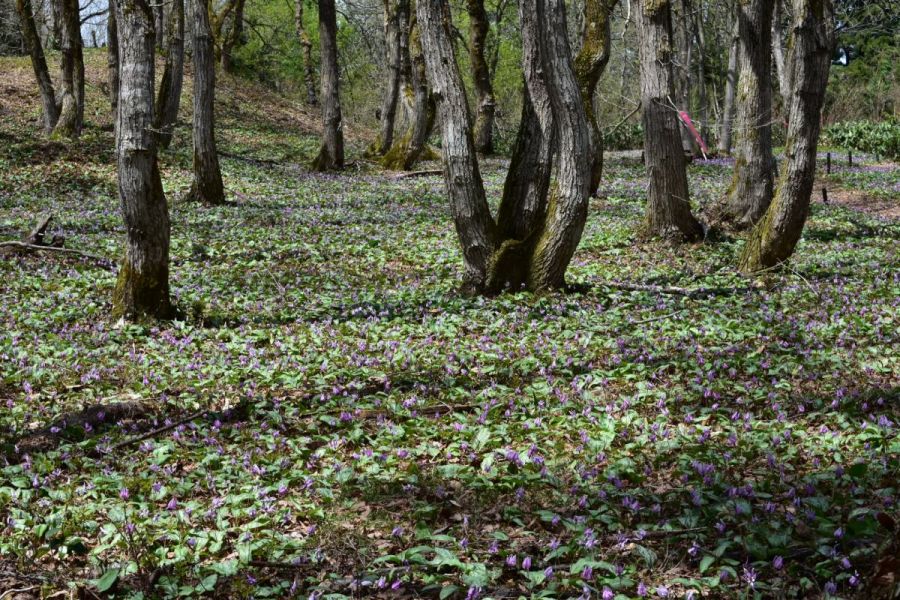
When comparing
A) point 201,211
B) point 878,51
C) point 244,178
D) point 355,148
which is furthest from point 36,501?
point 878,51

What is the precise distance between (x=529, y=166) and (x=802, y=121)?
343cm

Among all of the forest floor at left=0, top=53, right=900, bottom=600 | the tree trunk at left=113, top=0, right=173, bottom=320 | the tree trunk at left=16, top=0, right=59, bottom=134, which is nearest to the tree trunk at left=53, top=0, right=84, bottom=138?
the tree trunk at left=16, top=0, right=59, bottom=134

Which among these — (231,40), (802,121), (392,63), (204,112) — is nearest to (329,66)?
(392,63)

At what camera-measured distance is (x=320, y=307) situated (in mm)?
9688

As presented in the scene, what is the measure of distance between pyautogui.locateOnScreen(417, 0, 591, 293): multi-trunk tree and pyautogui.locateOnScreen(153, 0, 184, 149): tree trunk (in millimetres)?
12302

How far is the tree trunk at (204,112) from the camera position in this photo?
16.0 meters

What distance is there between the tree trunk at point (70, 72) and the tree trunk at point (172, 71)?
7.35 feet

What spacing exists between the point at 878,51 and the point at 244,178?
1931 inches

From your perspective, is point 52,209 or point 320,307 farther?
point 52,209

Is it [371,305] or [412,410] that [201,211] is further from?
[412,410]

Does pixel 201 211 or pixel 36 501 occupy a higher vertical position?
pixel 201 211

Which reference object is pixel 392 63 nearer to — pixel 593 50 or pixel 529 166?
pixel 593 50

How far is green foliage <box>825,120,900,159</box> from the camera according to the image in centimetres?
3462

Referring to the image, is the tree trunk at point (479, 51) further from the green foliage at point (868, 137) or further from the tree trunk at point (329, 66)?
the green foliage at point (868, 137)
